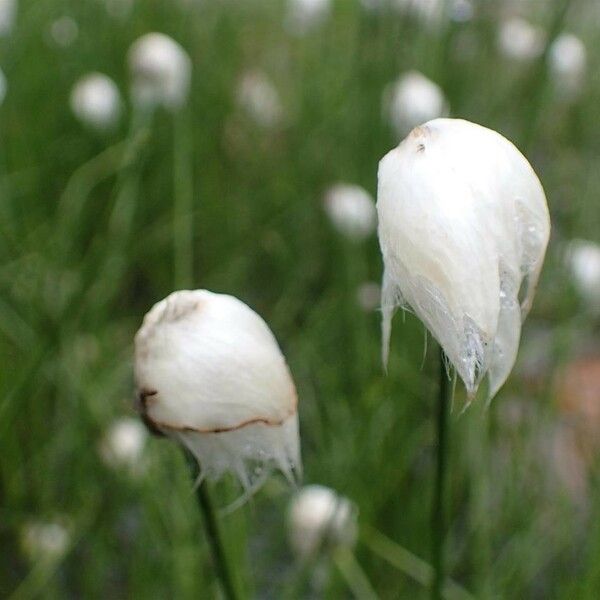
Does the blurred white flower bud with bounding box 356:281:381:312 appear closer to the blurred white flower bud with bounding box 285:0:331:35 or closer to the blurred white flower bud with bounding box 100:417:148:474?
the blurred white flower bud with bounding box 100:417:148:474

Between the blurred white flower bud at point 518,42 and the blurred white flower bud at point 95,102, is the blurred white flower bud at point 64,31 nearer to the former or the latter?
the blurred white flower bud at point 95,102

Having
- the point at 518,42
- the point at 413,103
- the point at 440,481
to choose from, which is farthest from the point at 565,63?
the point at 440,481

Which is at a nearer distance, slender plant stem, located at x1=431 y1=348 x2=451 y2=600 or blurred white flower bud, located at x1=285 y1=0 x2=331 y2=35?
slender plant stem, located at x1=431 y1=348 x2=451 y2=600

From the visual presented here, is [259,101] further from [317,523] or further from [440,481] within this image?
[440,481]

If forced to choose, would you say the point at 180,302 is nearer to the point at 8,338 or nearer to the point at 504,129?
the point at 8,338

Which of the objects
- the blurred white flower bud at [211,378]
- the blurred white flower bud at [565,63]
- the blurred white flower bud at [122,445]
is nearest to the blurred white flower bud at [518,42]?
the blurred white flower bud at [565,63]

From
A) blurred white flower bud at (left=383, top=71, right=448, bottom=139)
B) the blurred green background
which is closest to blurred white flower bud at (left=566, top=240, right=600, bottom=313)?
the blurred green background
